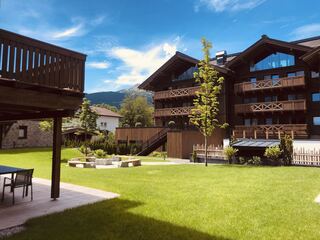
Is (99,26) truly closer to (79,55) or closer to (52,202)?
(79,55)

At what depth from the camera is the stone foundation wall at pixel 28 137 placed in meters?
33.3

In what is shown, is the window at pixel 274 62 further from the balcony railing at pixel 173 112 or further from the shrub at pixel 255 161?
the shrub at pixel 255 161

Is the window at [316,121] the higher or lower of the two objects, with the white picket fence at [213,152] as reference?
higher

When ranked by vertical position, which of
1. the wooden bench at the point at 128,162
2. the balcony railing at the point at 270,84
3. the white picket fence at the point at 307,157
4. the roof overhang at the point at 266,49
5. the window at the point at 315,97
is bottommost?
the wooden bench at the point at 128,162

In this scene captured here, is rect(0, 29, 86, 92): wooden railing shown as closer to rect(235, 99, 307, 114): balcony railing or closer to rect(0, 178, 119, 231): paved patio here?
rect(0, 178, 119, 231): paved patio

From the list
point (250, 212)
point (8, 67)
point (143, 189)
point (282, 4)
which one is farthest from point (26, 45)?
point (282, 4)

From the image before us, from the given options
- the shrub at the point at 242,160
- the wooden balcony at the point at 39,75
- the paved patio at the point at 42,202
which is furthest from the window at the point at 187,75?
the wooden balcony at the point at 39,75

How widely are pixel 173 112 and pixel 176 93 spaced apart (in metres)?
2.52

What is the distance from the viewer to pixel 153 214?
6785 mm

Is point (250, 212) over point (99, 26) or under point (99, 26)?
under

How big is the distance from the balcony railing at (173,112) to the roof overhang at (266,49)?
7.29 m

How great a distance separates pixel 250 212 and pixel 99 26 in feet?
74.1

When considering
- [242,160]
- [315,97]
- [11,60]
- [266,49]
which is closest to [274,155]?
[242,160]

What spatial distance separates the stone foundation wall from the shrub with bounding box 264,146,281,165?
29725mm
